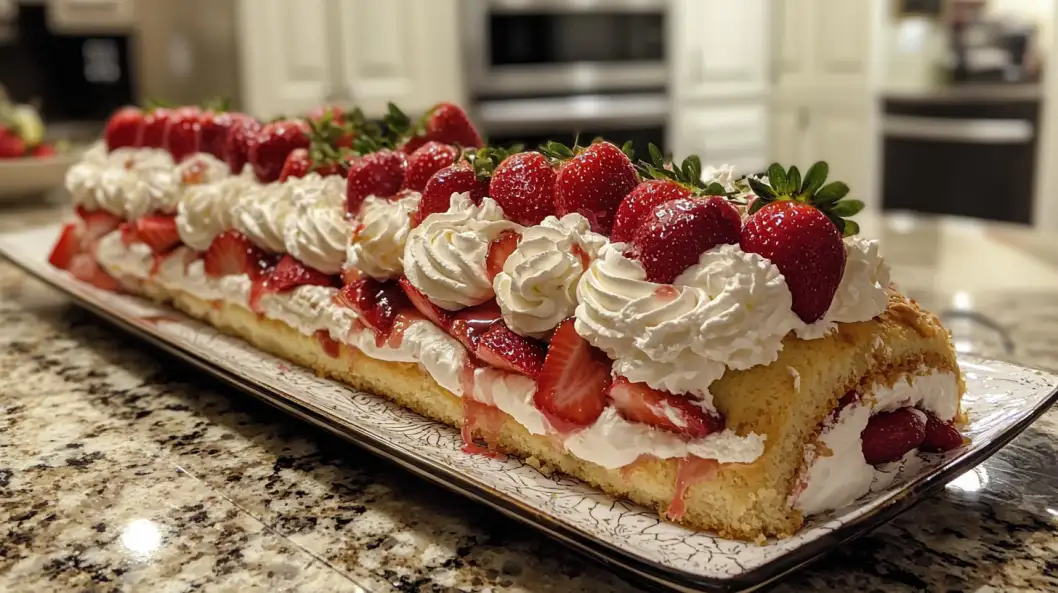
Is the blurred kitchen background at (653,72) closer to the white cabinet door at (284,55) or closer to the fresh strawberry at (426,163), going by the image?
the white cabinet door at (284,55)

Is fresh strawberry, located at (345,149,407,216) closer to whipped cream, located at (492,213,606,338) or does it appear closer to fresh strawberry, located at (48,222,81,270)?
whipped cream, located at (492,213,606,338)

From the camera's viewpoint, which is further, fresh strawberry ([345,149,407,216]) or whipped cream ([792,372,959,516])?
fresh strawberry ([345,149,407,216])

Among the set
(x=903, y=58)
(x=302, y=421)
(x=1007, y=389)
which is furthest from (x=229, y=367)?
(x=903, y=58)

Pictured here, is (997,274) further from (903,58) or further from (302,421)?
(903,58)

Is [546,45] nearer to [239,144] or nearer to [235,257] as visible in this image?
[239,144]

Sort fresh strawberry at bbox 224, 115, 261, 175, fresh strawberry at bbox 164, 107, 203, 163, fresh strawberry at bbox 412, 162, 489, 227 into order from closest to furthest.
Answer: fresh strawberry at bbox 412, 162, 489, 227, fresh strawberry at bbox 224, 115, 261, 175, fresh strawberry at bbox 164, 107, 203, 163

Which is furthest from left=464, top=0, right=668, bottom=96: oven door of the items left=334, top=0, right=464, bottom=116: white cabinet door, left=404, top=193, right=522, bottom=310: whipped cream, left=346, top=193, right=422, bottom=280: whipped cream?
left=404, top=193, right=522, bottom=310: whipped cream

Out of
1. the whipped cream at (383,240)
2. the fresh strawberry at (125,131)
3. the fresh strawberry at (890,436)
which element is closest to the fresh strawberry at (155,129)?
the fresh strawberry at (125,131)
